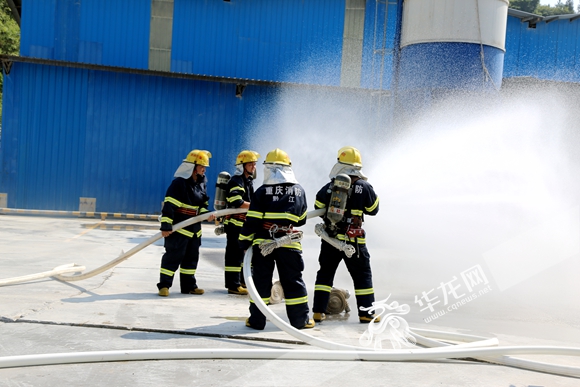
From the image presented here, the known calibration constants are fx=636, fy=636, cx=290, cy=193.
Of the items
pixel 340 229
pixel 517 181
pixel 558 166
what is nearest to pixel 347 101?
pixel 558 166

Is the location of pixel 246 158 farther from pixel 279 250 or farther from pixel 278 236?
pixel 279 250

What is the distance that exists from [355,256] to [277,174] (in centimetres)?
127

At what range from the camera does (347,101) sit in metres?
18.3

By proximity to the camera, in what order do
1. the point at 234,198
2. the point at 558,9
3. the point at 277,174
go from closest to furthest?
the point at 277,174
the point at 234,198
the point at 558,9

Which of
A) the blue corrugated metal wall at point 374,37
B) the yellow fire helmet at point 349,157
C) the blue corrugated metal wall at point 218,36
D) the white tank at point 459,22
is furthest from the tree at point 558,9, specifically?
the yellow fire helmet at point 349,157

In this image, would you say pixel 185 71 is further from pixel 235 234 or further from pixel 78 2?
pixel 235 234

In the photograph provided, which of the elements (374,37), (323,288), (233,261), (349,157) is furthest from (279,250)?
(374,37)

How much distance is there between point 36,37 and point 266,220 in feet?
47.7

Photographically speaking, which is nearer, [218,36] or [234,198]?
[234,198]

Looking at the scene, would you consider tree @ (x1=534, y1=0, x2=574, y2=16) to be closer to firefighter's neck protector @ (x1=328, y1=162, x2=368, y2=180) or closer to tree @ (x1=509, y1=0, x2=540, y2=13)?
tree @ (x1=509, y1=0, x2=540, y2=13)

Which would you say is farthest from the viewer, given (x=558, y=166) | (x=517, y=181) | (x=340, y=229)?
(x=558, y=166)

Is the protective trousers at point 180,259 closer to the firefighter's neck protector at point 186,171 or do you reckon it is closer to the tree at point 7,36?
the firefighter's neck protector at point 186,171

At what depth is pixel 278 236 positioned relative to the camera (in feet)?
20.6

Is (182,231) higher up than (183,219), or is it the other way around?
(183,219)
